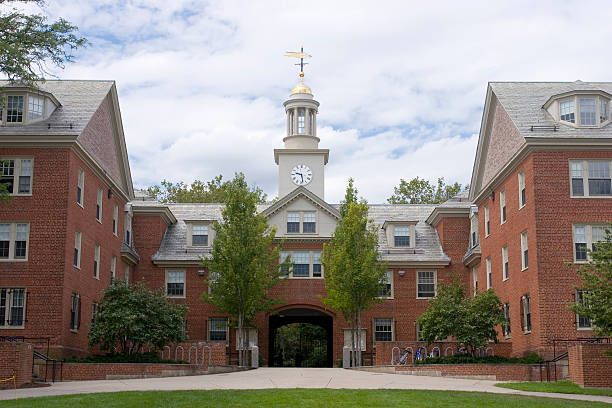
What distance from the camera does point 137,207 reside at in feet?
141

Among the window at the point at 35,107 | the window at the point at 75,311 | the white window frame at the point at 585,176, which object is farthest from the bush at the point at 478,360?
the window at the point at 35,107

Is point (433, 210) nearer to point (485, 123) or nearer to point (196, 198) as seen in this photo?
point (485, 123)

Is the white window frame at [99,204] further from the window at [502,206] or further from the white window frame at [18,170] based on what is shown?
the window at [502,206]

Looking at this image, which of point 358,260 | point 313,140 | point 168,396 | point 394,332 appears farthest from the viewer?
point 313,140

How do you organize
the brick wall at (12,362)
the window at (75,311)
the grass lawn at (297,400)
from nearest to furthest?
the grass lawn at (297,400) → the brick wall at (12,362) → the window at (75,311)

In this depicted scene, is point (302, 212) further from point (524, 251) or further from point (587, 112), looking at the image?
point (587, 112)

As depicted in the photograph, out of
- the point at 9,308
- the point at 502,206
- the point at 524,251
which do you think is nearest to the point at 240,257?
the point at 9,308

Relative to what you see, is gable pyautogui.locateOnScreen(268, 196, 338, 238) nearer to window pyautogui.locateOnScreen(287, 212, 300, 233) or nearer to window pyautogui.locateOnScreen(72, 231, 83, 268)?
window pyautogui.locateOnScreen(287, 212, 300, 233)

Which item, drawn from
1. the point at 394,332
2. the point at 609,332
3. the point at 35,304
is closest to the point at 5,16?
the point at 35,304

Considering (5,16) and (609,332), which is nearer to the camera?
(609,332)

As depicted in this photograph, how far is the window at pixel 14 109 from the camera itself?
31.1m

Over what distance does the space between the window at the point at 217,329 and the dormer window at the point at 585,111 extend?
65.6 ft

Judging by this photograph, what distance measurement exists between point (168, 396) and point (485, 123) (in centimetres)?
2318

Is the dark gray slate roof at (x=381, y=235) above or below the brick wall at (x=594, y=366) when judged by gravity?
above
